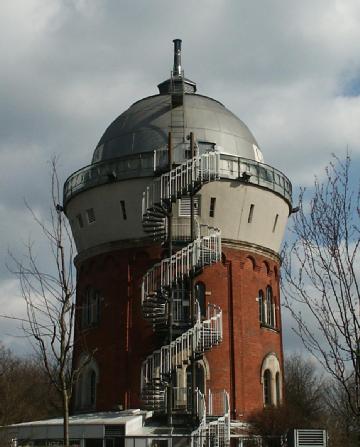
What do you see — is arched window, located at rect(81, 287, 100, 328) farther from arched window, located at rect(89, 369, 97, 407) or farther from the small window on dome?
the small window on dome

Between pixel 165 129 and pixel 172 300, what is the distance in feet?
27.2

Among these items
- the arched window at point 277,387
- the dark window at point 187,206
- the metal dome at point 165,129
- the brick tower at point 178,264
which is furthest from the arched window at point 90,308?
the arched window at point 277,387

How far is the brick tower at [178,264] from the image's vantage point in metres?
27.9

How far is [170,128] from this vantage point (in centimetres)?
3234

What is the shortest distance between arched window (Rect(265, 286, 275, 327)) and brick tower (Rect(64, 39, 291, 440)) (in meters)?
0.08

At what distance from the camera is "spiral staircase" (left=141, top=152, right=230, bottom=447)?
26594 mm

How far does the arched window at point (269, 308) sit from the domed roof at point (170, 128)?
6.15 meters

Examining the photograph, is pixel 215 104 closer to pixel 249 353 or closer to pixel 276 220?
pixel 276 220

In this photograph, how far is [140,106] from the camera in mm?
34719

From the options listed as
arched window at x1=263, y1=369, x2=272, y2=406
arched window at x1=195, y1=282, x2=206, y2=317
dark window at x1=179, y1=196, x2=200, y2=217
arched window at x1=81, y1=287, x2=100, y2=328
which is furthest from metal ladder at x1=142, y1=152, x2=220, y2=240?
arched window at x1=263, y1=369, x2=272, y2=406

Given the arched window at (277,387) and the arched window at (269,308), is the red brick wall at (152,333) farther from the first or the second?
the arched window at (277,387)

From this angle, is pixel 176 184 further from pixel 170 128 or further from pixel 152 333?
pixel 152 333

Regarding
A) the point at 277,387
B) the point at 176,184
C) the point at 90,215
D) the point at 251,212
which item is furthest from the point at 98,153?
the point at 277,387

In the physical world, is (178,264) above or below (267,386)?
above
